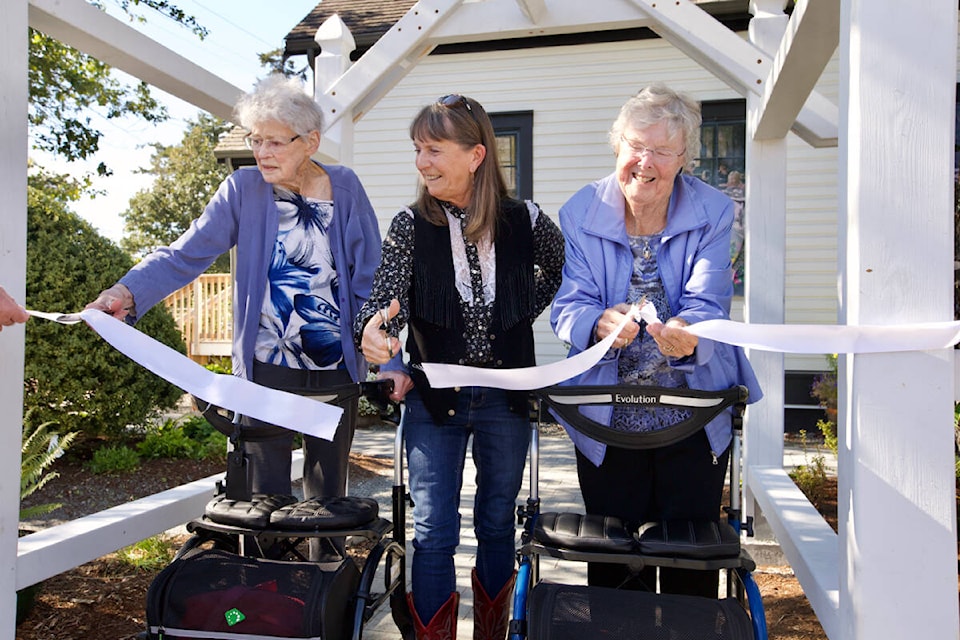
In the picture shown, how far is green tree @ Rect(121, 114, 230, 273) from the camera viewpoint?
143 feet

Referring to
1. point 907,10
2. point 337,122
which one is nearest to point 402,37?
point 337,122

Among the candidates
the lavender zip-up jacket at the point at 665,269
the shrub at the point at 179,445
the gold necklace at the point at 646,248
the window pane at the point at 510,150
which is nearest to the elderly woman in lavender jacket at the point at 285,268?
the lavender zip-up jacket at the point at 665,269

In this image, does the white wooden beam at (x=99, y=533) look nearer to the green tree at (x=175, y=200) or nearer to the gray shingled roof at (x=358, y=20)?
the gray shingled roof at (x=358, y=20)

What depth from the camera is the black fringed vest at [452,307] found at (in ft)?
9.30

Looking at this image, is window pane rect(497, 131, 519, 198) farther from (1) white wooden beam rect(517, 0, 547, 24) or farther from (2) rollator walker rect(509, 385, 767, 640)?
(2) rollator walker rect(509, 385, 767, 640)

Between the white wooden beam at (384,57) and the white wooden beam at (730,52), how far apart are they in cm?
121

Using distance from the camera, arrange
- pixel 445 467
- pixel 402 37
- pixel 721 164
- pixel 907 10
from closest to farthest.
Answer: pixel 907 10, pixel 445 467, pixel 402 37, pixel 721 164

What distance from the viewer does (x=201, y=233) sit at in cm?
319

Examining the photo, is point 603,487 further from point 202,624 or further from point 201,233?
point 201,233

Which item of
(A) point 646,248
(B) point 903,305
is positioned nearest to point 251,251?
(A) point 646,248

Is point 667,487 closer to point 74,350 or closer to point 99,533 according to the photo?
point 99,533

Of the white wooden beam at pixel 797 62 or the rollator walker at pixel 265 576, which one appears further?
the white wooden beam at pixel 797 62

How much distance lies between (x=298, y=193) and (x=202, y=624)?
1633 mm

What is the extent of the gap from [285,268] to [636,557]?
172 cm
